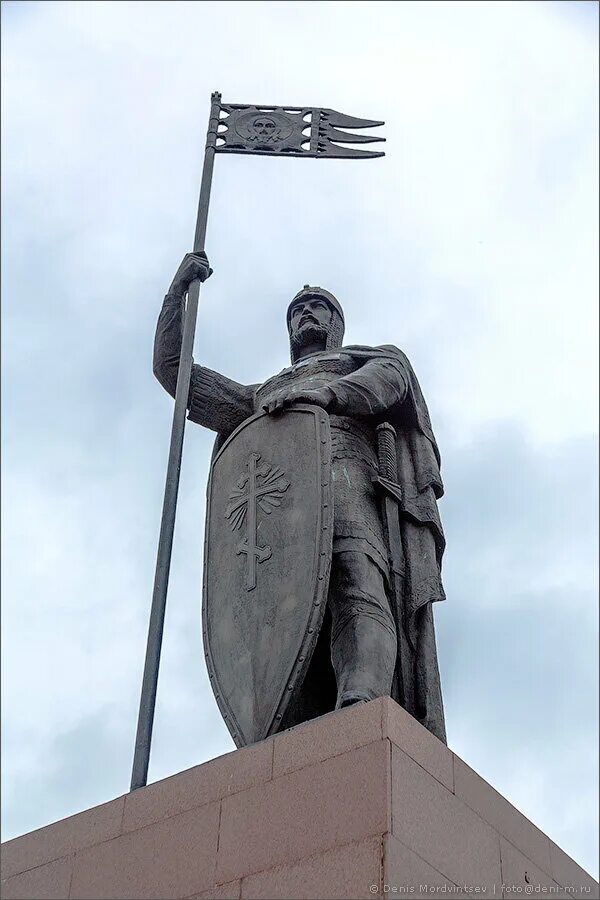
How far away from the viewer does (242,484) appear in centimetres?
872

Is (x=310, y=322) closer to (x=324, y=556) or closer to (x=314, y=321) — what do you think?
(x=314, y=321)

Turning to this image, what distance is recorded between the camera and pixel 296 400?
880cm

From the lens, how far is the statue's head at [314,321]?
1032 centimetres

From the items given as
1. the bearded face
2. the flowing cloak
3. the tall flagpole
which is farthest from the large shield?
the bearded face

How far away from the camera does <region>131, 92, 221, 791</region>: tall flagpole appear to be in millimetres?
7973

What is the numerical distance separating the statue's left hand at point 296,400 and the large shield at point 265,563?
0.20ft

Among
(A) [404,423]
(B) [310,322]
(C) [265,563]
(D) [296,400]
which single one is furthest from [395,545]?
(B) [310,322]

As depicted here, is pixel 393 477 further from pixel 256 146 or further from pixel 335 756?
pixel 256 146

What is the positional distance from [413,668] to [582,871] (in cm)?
152

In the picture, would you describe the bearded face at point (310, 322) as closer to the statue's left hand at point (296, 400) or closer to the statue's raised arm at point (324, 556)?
the statue's raised arm at point (324, 556)

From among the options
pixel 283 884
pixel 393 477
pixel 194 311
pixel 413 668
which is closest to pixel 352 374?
pixel 393 477

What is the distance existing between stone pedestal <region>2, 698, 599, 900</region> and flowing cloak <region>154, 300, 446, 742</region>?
124 cm

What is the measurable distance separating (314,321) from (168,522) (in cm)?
231

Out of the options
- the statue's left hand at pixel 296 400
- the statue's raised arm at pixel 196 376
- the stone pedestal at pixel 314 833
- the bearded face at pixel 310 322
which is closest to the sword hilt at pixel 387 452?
→ the statue's left hand at pixel 296 400
